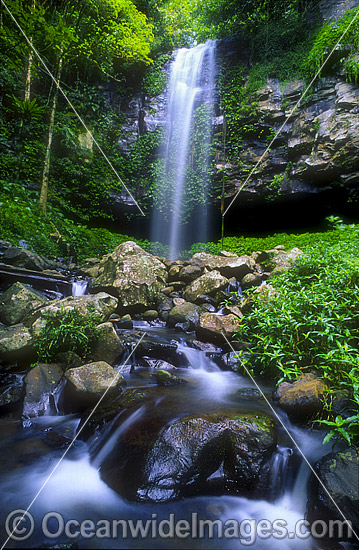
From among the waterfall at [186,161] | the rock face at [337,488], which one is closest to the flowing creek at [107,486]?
the rock face at [337,488]

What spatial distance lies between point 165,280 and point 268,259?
10.4 ft

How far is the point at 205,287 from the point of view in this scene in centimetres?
593

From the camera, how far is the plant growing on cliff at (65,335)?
128 inches

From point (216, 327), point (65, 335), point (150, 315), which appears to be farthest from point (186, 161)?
point (65, 335)

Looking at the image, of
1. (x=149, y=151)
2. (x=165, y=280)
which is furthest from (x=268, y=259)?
(x=149, y=151)

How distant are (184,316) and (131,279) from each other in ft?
4.78

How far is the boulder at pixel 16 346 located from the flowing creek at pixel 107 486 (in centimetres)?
81

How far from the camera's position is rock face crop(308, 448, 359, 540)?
1478 mm

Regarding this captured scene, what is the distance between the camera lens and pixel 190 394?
295 centimetres

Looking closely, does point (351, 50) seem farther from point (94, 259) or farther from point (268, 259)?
point (94, 259)

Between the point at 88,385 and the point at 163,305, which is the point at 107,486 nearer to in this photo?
the point at 88,385

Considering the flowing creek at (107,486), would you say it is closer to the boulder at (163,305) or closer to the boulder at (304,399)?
the boulder at (304,399)

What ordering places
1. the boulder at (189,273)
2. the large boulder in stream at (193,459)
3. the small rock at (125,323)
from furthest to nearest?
1. the boulder at (189,273)
2. the small rock at (125,323)
3. the large boulder in stream at (193,459)

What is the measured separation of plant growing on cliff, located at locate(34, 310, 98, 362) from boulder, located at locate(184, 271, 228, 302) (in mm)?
2772
